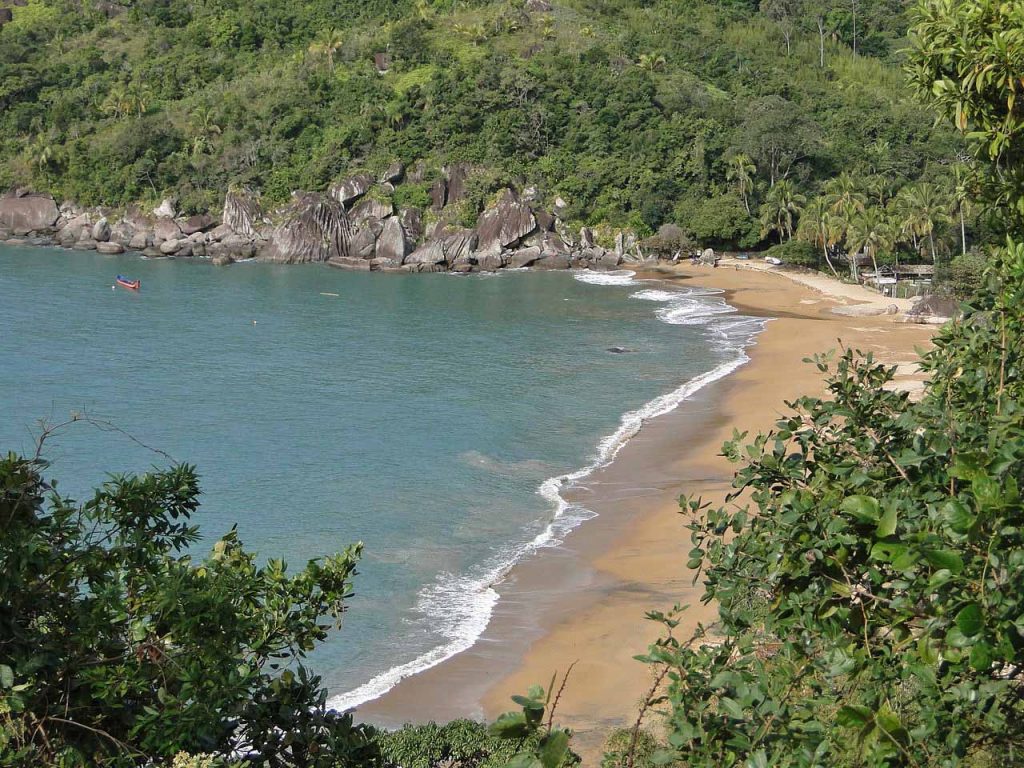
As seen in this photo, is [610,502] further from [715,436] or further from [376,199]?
[376,199]

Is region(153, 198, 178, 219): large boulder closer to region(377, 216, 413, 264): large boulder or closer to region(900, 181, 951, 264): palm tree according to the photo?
region(377, 216, 413, 264): large boulder

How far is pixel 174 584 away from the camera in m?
5.63

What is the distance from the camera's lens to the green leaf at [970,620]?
3551 mm

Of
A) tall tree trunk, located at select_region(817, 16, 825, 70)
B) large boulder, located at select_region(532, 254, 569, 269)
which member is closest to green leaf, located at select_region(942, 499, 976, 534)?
large boulder, located at select_region(532, 254, 569, 269)

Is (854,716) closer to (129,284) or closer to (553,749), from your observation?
(553,749)

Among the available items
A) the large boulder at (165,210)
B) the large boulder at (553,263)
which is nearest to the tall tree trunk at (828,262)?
the large boulder at (553,263)

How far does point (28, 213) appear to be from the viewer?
73.9 m

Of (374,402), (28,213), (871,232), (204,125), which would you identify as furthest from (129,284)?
(871,232)

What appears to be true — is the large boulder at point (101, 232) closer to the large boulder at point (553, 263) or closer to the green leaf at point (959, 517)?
the large boulder at point (553, 263)

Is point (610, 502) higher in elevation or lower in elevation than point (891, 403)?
lower

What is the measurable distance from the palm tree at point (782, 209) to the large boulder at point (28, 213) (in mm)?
49692

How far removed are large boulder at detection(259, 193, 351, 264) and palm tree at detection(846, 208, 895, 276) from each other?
103 feet

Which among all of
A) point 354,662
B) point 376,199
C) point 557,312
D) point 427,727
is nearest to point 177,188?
point 376,199

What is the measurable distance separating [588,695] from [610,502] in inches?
336
